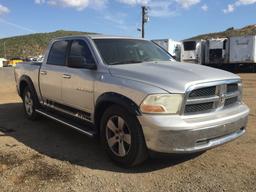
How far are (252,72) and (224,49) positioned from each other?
3.08m

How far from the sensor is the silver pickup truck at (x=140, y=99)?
173 inches

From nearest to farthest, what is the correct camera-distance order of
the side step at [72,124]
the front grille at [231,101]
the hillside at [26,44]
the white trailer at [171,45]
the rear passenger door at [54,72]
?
the front grille at [231,101] < the side step at [72,124] < the rear passenger door at [54,72] < the white trailer at [171,45] < the hillside at [26,44]

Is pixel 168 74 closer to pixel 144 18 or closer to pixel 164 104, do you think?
pixel 164 104

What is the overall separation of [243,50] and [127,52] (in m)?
26.6

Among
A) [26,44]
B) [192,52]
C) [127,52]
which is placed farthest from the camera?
[26,44]

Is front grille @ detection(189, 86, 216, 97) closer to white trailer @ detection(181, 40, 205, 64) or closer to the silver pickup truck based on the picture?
the silver pickup truck

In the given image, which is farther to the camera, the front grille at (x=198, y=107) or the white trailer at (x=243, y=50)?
the white trailer at (x=243, y=50)

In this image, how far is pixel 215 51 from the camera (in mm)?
32469

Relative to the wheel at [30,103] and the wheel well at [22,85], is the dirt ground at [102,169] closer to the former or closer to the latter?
the wheel at [30,103]

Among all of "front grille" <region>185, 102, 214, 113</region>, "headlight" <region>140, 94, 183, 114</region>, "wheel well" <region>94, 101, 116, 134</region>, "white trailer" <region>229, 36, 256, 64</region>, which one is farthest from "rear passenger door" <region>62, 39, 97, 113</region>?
"white trailer" <region>229, 36, 256, 64</region>

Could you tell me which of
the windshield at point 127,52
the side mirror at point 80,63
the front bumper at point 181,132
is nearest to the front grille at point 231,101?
the front bumper at point 181,132

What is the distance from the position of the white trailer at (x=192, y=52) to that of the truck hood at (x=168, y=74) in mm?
26494

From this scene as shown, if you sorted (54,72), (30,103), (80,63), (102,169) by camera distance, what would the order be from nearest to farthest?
(102,169) → (80,63) → (54,72) → (30,103)

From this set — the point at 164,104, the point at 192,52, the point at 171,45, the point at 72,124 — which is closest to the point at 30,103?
the point at 72,124
